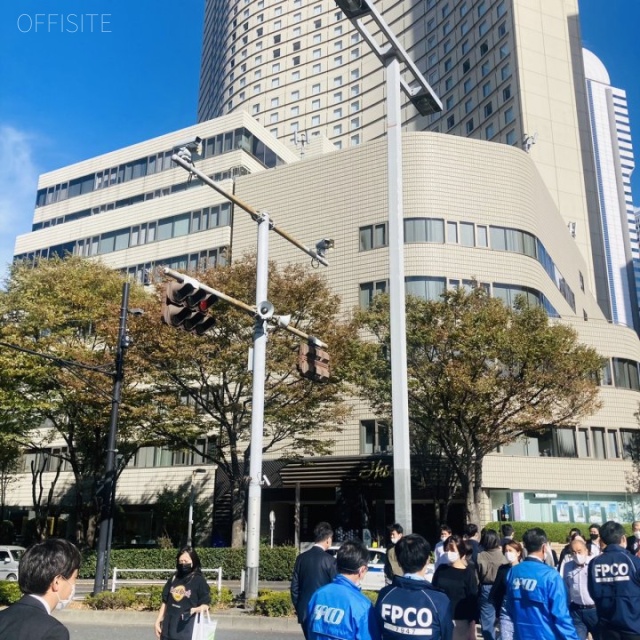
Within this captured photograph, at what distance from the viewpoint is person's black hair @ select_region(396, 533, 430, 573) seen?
4.55m

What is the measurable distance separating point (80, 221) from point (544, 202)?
31.9 m

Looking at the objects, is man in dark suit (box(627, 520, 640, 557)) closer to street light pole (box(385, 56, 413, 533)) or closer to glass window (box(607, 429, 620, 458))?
street light pole (box(385, 56, 413, 533))

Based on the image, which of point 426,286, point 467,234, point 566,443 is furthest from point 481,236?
point 566,443

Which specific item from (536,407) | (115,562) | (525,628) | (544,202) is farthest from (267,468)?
(525,628)

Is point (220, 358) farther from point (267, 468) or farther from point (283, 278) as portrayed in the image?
point (267, 468)

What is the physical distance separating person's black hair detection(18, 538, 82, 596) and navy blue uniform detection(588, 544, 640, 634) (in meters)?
5.01

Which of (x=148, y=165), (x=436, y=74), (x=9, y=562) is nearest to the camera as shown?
(x=9, y=562)

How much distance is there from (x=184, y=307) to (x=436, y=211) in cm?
2460

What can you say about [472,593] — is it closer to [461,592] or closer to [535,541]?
[461,592]

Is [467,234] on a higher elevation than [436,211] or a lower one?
lower

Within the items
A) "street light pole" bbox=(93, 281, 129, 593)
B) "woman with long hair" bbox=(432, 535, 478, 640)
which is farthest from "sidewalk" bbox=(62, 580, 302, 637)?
"woman with long hair" bbox=(432, 535, 478, 640)

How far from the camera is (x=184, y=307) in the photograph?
11.1 metres

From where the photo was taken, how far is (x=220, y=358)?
936 inches

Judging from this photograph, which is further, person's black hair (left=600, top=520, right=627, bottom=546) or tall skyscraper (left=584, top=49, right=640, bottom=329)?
tall skyscraper (left=584, top=49, right=640, bottom=329)
